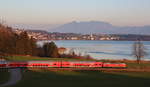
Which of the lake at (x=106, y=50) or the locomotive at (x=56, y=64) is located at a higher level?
the locomotive at (x=56, y=64)

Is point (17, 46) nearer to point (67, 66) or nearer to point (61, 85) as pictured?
point (67, 66)

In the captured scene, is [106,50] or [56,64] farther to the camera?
[106,50]

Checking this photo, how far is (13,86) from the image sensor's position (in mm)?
23375

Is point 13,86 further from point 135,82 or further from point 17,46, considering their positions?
point 17,46

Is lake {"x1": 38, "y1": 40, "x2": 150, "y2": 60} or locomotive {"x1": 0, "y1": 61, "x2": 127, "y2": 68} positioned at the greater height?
locomotive {"x1": 0, "y1": 61, "x2": 127, "y2": 68}

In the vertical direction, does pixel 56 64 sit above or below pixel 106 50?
above

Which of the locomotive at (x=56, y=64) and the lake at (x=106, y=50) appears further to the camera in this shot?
the lake at (x=106, y=50)

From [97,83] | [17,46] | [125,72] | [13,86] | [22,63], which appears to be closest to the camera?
[13,86]

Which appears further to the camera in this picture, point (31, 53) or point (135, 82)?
point (31, 53)

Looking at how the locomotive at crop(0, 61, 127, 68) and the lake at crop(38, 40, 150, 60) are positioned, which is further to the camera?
the lake at crop(38, 40, 150, 60)

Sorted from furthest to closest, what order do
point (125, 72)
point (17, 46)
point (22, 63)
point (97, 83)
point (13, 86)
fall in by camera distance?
point (17, 46)
point (22, 63)
point (125, 72)
point (97, 83)
point (13, 86)

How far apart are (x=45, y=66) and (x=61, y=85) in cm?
1425

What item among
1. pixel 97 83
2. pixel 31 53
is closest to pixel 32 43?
pixel 31 53

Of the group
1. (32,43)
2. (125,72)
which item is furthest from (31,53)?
(125,72)
